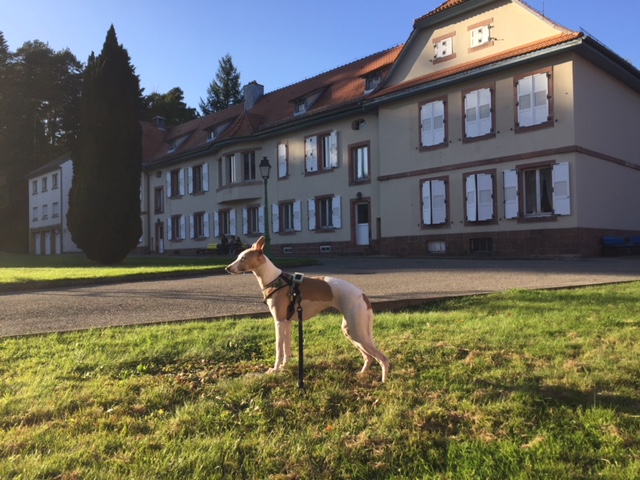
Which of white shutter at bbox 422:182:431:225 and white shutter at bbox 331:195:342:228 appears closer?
white shutter at bbox 422:182:431:225

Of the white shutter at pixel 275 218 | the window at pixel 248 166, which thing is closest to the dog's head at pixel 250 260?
the white shutter at pixel 275 218

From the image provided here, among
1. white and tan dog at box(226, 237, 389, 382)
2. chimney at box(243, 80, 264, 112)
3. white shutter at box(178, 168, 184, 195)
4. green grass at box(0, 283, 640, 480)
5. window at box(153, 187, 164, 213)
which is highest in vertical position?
chimney at box(243, 80, 264, 112)

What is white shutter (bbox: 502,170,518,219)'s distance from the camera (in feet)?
65.9

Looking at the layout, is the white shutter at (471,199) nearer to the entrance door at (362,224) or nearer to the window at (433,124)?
the window at (433,124)

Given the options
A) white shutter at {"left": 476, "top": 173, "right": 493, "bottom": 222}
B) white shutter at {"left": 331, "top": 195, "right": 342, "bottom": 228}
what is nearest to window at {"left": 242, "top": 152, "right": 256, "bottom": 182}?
white shutter at {"left": 331, "top": 195, "right": 342, "bottom": 228}

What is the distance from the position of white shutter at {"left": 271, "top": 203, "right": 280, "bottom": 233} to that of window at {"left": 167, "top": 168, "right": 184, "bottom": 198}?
9.30 metres

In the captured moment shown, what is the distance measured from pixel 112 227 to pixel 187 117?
43.0 metres

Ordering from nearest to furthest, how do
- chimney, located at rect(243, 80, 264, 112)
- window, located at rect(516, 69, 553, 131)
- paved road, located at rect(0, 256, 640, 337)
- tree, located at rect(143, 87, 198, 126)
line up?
paved road, located at rect(0, 256, 640, 337) < window, located at rect(516, 69, 553, 131) < chimney, located at rect(243, 80, 264, 112) < tree, located at rect(143, 87, 198, 126)

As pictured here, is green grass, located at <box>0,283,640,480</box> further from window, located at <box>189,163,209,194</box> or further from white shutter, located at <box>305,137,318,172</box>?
window, located at <box>189,163,209,194</box>

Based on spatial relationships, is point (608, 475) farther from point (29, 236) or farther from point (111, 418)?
point (29, 236)

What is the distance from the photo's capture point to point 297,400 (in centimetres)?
367

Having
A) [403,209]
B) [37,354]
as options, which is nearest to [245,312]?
[37,354]

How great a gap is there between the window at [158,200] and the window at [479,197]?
2364 cm

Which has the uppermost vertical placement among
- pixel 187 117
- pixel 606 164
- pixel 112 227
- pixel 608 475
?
pixel 187 117
